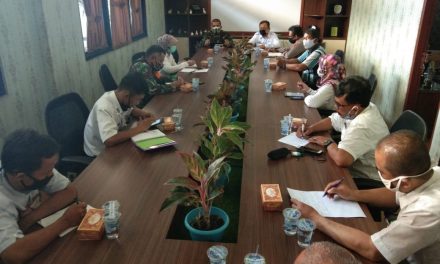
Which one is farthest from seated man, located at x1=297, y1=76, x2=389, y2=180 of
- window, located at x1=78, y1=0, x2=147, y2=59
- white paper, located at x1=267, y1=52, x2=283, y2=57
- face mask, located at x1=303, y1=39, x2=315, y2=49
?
white paper, located at x1=267, y1=52, x2=283, y2=57

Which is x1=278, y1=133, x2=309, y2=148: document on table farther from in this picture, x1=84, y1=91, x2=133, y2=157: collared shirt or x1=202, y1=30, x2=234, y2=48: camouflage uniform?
x1=202, y1=30, x2=234, y2=48: camouflage uniform

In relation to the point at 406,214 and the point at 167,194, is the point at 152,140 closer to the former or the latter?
the point at 167,194

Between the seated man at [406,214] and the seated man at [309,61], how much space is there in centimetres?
352

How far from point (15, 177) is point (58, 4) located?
258 centimetres

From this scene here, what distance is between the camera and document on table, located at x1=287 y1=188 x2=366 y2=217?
1602mm

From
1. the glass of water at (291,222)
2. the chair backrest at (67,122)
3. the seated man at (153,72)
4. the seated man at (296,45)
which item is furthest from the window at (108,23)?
the glass of water at (291,222)

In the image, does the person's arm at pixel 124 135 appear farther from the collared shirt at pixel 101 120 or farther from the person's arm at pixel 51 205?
the person's arm at pixel 51 205

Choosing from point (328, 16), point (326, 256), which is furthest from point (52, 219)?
point (328, 16)

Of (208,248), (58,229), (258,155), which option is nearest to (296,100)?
(258,155)

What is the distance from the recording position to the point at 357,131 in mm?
2117

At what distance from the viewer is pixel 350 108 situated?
2.24 m

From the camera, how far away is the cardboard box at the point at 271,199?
1612 millimetres

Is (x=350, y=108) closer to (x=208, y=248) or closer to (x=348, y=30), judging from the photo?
(x=208, y=248)

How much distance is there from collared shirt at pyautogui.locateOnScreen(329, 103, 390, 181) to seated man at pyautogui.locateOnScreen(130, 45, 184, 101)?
6.54 ft
